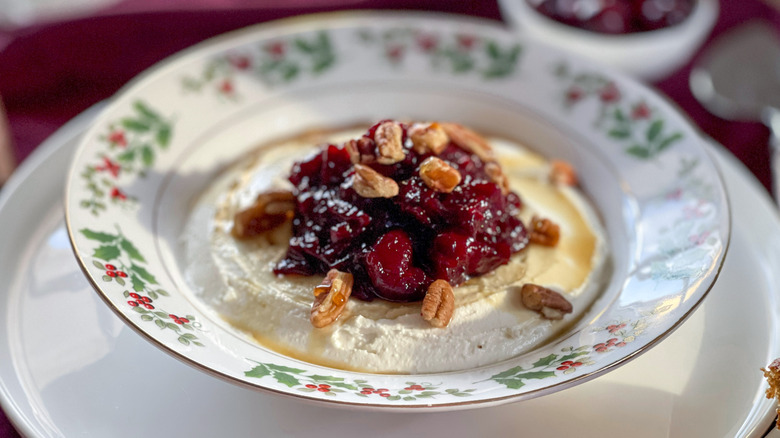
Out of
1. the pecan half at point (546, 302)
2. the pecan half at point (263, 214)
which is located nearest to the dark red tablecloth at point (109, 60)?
the pecan half at point (263, 214)

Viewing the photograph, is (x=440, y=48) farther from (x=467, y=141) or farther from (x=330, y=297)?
(x=330, y=297)

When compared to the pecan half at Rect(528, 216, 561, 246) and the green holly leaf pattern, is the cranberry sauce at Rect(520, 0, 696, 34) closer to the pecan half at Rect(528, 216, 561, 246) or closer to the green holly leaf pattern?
the pecan half at Rect(528, 216, 561, 246)

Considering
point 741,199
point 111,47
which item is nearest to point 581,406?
point 741,199

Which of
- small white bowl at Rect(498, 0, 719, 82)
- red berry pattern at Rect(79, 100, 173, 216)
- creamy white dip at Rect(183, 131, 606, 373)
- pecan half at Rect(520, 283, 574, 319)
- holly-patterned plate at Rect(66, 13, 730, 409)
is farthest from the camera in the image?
small white bowl at Rect(498, 0, 719, 82)

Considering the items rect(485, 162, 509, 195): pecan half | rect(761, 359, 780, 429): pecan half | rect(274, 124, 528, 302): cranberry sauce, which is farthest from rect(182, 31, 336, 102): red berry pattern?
rect(761, 359, 780, 429): pecan half

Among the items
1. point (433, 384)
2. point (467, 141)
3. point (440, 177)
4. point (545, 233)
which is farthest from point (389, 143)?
point (433, 384)

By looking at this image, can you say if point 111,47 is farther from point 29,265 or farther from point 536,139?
point 536,139
